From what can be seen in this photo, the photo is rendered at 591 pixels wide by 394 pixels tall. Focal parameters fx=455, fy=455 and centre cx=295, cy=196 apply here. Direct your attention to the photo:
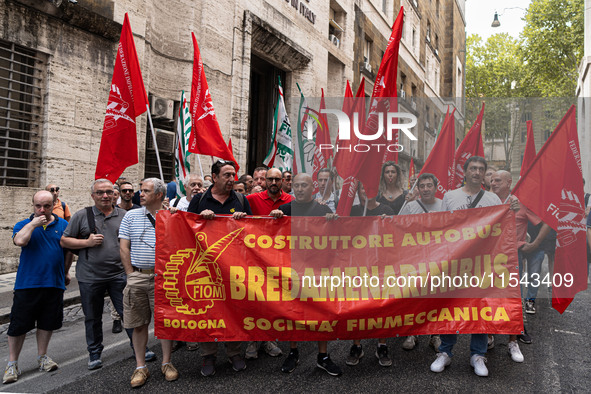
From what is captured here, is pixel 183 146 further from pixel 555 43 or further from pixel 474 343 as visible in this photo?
pixel 555 43

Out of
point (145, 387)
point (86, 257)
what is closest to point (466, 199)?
point (145, 387)

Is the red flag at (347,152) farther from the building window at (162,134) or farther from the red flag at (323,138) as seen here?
the building window at (162,134)

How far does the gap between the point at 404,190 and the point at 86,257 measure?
127 inches

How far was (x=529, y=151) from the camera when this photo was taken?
4578mm

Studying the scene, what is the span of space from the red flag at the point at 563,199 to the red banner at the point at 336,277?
2.07 ft

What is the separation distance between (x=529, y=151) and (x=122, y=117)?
15.7 feet

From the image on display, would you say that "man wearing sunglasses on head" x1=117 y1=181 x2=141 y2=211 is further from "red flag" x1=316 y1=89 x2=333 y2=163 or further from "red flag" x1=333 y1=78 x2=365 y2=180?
"red flag" x1=333 y1=78 x2=365 y2=180

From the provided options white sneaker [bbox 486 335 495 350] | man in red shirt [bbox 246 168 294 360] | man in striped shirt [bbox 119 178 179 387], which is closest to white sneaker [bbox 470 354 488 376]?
white sneaker [bbox 486 335 495 350]

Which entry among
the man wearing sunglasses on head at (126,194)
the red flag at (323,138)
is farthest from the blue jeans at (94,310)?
the red flag at (323,138)

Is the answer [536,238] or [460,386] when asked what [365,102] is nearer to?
[536,238]

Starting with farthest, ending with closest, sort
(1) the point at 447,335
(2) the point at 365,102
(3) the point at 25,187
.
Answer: (3) the point at 25,187
(2) the point at 365,102
(1) the point at 447,335

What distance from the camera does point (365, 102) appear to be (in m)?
5.05

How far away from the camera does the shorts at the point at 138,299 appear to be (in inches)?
159

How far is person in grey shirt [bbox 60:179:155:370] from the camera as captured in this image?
4.31 meters
